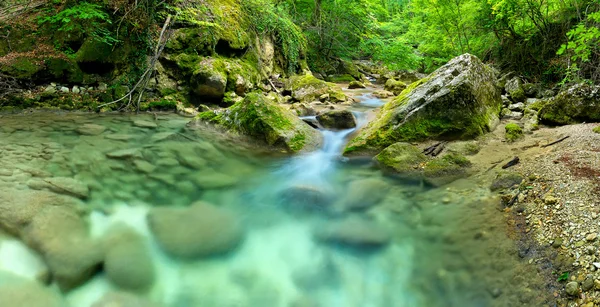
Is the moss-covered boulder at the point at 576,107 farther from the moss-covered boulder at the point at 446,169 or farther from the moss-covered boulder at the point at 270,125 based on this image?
the moss-covered boulder at the point at 270,125

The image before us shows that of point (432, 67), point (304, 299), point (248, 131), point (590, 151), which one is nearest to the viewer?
point (304, 299)

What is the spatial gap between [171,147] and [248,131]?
1409 millimetres

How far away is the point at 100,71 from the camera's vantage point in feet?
25.7

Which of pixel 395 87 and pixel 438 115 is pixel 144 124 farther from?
pixel 395 87

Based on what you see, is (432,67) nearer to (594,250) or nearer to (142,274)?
(594,250)

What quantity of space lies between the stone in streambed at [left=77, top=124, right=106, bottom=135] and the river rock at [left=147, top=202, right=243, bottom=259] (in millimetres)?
3025

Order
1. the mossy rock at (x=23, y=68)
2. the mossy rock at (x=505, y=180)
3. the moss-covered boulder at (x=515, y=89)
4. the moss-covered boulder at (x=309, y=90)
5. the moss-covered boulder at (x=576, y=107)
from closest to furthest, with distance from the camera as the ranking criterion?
1. the mossy rock at (x=505, y=180)
2. the moss-covered boulder at (x=576, y=107)
3. the mossy rock at (x=23, y=68)
4. the moss-covered boulder at (x=515, y=89)
5. the moss-covered boulder at (x=309, y=90)

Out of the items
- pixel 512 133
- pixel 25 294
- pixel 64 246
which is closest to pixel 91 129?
pixel 64 246

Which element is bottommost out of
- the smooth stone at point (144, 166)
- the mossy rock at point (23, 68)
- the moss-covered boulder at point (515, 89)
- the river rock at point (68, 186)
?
the smooth stone at point (144, 166)

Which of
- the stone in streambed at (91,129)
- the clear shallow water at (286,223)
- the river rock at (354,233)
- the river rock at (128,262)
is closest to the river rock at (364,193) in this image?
the clear shallow water at (286,223)

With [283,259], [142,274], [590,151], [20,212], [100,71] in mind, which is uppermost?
[100,71]

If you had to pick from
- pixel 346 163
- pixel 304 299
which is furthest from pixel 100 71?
pixel 304 299

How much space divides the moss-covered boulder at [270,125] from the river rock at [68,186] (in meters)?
2.92

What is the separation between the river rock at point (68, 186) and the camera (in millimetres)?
3478
